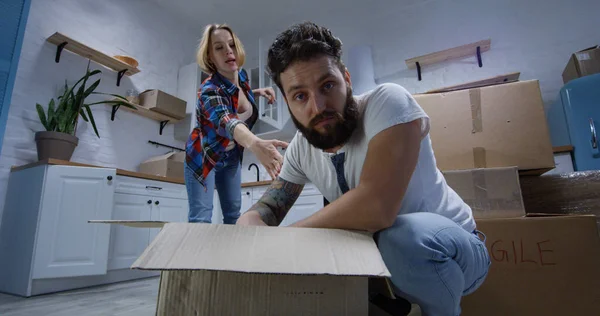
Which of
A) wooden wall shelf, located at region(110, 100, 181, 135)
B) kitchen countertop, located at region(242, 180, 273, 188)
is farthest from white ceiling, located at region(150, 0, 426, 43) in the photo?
kitchen countertop, located at region(242, 180, 273, 188)

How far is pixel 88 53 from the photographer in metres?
2.76

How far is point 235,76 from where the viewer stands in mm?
1373

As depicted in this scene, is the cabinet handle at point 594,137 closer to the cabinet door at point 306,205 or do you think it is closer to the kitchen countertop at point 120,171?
the cabinet door at point 306,205

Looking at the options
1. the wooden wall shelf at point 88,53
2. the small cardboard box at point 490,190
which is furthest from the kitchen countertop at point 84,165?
the small cardboard box at point 490,190

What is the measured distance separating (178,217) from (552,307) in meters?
2.66

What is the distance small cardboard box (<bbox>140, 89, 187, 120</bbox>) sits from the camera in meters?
3.13

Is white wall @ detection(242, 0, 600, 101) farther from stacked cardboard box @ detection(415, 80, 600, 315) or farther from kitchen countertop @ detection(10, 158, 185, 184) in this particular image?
kitchen countertop @ detection(10, 158, 185, 184)

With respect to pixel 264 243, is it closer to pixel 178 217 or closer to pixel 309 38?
pixel 309 38

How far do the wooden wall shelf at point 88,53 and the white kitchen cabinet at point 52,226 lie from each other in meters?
1.10

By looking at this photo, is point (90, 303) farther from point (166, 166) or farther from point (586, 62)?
point (586, 62)

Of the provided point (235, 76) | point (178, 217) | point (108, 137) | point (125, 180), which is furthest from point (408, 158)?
point (108, 137)

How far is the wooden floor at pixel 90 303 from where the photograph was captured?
1452 millimetres

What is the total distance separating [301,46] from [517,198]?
0.92 metres

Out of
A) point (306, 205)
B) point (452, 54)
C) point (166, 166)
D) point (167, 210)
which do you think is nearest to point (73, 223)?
point (167, 210)
